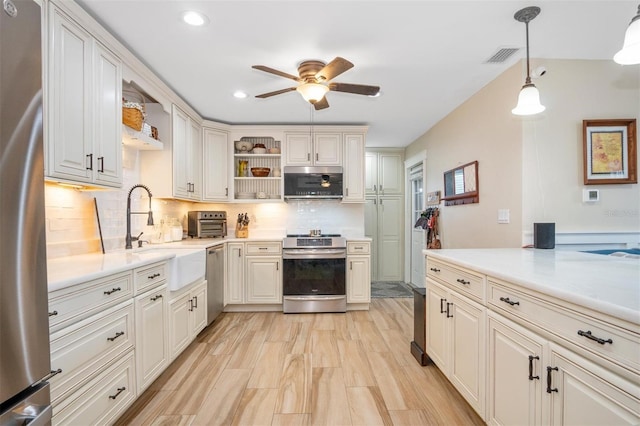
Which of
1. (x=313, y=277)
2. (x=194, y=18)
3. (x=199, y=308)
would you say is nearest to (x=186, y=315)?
(x=199, y=308)

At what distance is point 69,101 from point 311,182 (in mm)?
2557

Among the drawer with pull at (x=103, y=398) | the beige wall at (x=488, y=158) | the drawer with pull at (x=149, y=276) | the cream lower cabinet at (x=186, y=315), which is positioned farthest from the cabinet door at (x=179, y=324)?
the beige wall at (x=488, y=158)

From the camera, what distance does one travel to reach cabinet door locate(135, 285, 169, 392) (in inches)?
70.8

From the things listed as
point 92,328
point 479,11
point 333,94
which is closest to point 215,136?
point 333,94

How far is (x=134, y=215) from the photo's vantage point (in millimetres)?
2719

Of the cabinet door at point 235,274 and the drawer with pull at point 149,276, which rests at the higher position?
the drawer with pull at point 149,276

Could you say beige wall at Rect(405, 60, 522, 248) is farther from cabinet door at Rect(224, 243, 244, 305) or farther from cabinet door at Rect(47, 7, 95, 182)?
cabinet door at Rect(47, 7, 95, 182)

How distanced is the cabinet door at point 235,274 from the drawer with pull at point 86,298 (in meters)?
1.87

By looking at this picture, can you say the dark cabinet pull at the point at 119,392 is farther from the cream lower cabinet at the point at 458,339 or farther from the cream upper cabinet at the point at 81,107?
the cream lower cabinet at the point at 458,339

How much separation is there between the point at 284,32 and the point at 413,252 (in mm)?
3947

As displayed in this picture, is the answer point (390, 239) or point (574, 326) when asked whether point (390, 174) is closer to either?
point (390, 239)

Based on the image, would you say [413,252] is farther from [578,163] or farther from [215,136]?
[215,136]

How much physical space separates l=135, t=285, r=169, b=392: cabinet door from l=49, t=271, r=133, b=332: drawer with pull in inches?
7.4

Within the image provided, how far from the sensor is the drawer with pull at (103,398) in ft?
4.18
